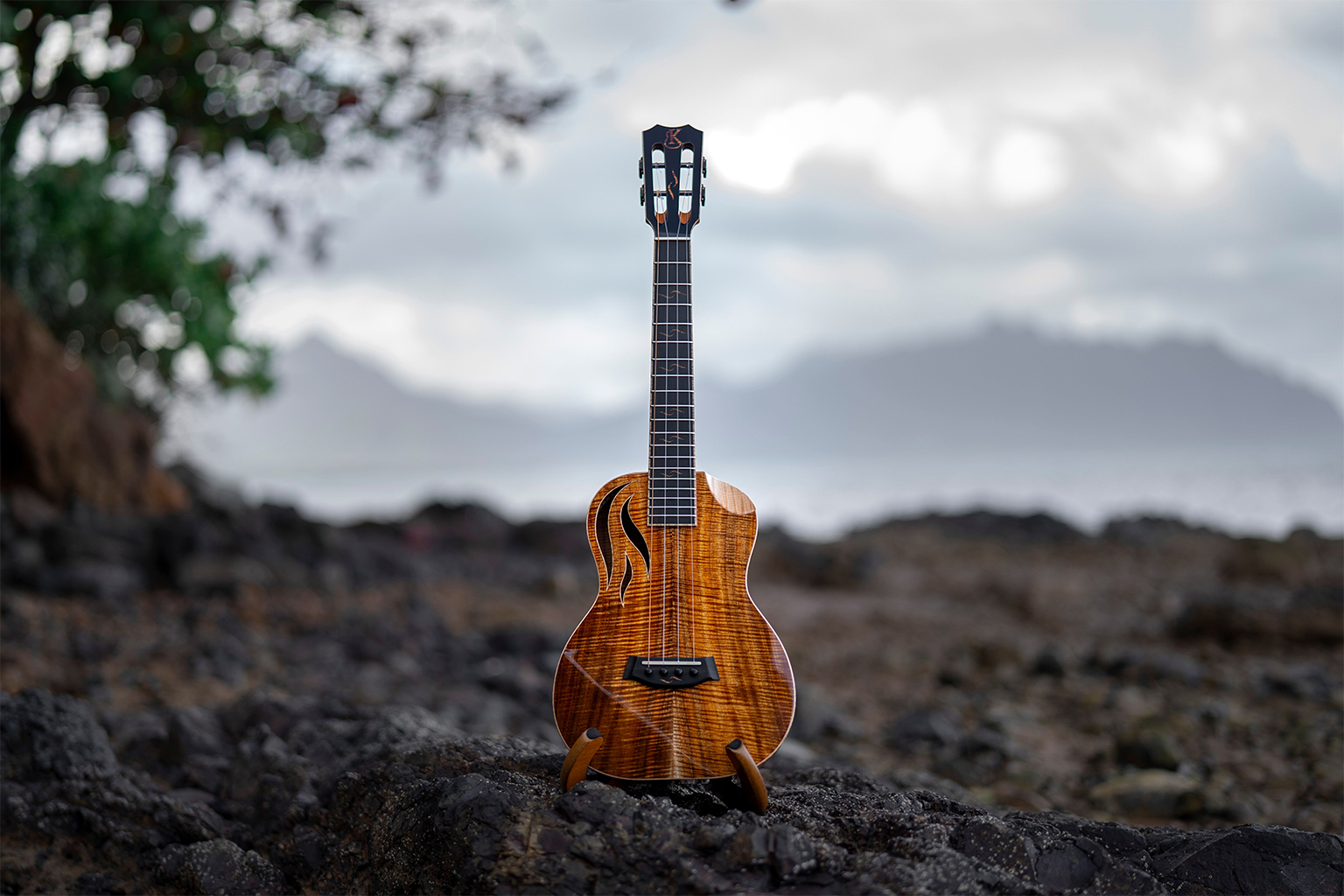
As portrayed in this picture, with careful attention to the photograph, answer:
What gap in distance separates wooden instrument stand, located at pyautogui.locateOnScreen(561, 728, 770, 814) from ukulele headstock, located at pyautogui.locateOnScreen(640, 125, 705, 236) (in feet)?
4.82

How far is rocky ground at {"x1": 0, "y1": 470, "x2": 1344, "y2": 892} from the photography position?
7.96 feet

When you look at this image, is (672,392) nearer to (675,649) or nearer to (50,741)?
(675,649)

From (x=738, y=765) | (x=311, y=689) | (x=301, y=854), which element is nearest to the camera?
(x=738, y=765)

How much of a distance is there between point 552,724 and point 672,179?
3648 mm

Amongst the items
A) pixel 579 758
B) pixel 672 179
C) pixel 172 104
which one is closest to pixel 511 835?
pixel 579 758

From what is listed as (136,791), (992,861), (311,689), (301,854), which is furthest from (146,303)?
(992,861)

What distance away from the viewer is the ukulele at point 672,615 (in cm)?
264

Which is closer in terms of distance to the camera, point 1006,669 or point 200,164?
point 1006,669

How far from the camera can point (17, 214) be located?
968 centimetres

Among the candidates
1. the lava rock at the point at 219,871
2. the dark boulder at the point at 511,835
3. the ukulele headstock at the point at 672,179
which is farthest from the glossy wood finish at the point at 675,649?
the lava rock at the point at 219,871

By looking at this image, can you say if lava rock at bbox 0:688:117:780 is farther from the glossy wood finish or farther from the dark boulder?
the glossy wood finish

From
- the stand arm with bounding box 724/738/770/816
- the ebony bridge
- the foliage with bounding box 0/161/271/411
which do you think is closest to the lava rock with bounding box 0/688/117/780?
the ebony bridge

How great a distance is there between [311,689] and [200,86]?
6.00 metres

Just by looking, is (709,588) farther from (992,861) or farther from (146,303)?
(146,303)
